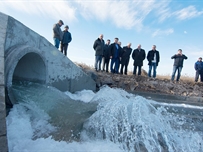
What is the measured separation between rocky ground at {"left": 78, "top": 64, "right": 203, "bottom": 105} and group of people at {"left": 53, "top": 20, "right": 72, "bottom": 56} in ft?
5.64

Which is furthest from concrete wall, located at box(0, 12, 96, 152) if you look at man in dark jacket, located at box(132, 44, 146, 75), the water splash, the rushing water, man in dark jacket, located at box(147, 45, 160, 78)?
man in dark jacket, located at box(147, 45, 160, 78)

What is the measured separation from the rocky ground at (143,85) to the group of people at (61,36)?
1.72 meters

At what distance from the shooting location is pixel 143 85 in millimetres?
8695

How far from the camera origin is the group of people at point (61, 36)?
7220 millimetres

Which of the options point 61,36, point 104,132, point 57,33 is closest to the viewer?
point 104,132

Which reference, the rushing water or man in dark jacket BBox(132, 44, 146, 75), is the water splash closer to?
the rushing water

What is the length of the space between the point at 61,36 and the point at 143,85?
490 centimetres

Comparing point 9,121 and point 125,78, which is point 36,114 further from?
point 125,78

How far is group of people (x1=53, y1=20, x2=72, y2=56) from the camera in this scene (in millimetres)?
7220

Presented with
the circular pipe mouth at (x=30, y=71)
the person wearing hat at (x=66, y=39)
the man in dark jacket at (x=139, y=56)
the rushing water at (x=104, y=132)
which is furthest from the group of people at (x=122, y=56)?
the rushing water at (x=104, y=132)

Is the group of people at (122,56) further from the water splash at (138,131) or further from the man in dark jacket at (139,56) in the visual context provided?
the water splash at (138,131)

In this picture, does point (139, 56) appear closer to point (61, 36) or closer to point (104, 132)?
point (61, 36)

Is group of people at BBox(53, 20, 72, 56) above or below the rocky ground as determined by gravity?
above

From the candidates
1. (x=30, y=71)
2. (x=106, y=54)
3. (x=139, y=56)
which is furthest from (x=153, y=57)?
(x=30, y=71)
